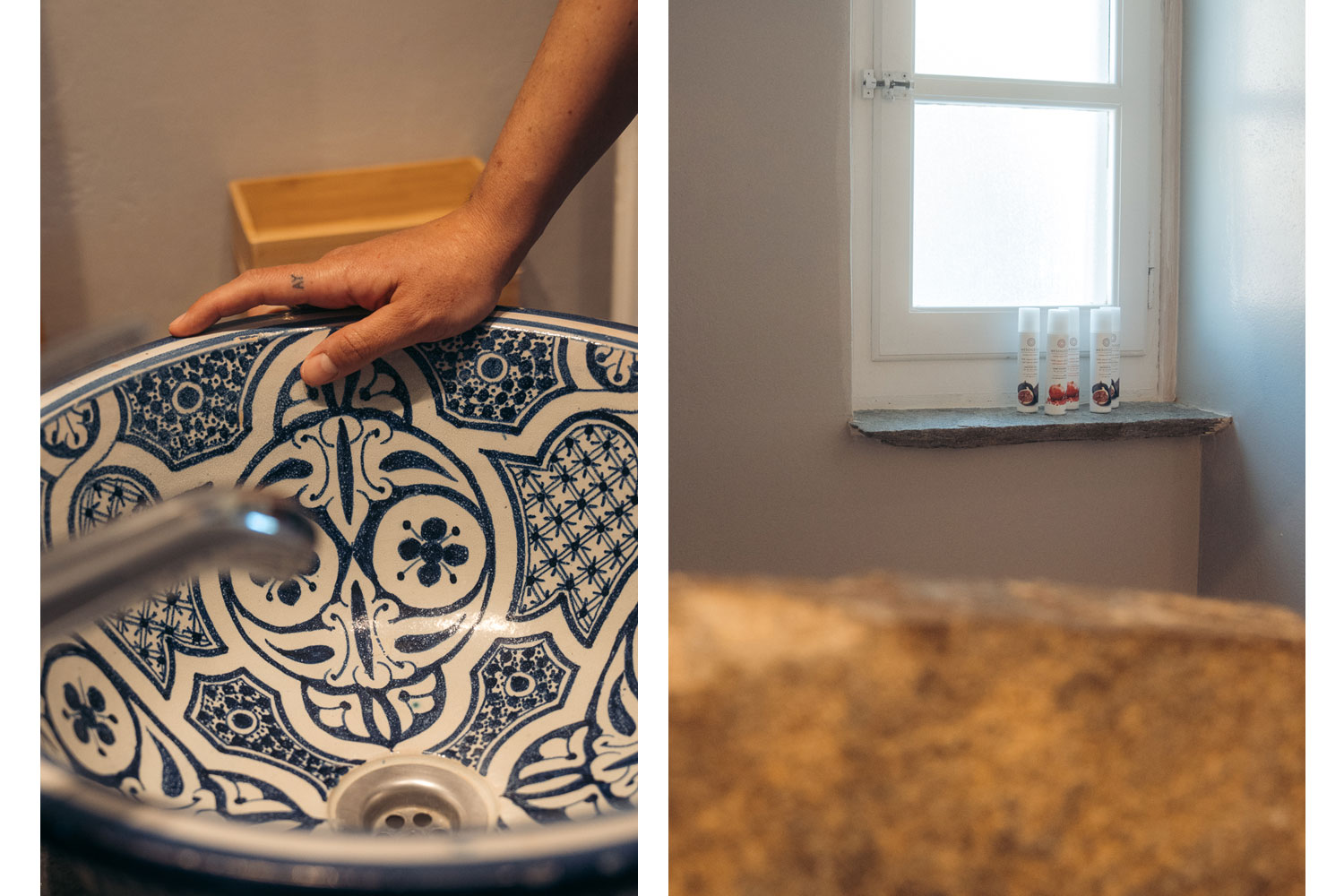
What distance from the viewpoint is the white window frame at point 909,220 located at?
0.79m

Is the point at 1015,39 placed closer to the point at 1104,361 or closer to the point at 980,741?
the point at 1104,361

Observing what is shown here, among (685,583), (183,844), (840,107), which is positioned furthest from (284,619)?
(840,107)

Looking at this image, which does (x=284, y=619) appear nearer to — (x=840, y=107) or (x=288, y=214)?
(x=288, y=214)

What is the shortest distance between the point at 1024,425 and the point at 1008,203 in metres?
0.21

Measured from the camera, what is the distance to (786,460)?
0.82 m

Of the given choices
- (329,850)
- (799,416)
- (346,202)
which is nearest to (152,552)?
(329,850)

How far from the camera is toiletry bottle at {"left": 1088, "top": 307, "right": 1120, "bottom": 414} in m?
0.83

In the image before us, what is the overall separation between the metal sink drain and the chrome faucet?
15 centimetres

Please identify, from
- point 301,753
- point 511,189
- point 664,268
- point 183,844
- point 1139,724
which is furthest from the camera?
point 1139,724

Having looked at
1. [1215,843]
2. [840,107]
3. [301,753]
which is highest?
[840,107]

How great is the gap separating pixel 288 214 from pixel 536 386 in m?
0.26

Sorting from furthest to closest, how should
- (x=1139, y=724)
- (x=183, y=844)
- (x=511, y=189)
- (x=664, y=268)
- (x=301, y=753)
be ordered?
(x=1139, y=724) → (x=664, y=268) → (x=511, y=189) → (x=301, y=753) → (x=183, y=844)

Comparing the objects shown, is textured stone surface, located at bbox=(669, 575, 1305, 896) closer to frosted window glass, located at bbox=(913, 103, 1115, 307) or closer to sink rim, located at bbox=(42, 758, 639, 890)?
frosted window glass, located at bbox=(913, 103, 1115, 307)

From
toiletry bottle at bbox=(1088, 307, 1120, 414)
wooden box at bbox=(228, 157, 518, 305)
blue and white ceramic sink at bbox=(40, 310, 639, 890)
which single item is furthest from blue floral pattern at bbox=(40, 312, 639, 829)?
toiletry bottle at bbox=(1088, 307, 1120, 414)
